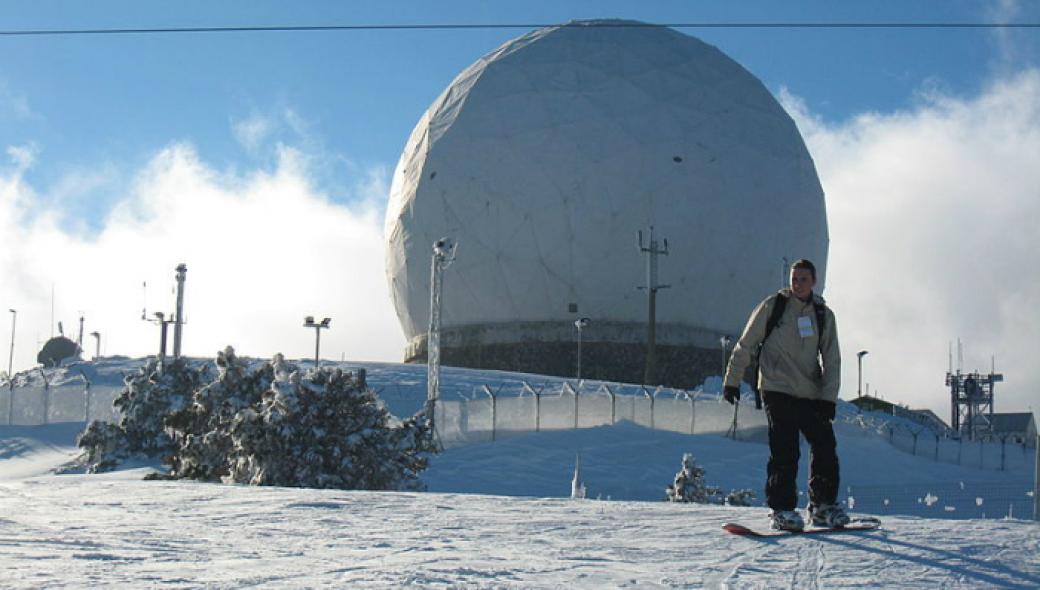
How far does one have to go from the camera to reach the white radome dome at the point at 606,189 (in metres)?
44.8

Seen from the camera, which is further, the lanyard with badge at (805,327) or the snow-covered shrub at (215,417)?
the snow-covered shrub at (215,417)

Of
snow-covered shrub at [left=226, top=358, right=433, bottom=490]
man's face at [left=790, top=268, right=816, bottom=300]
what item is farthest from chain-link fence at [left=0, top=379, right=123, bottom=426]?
man's face at [left=790, top=268, right=816, bottom=300]

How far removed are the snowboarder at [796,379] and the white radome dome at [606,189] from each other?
36.8 m

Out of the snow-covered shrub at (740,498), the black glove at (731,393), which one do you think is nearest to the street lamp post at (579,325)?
the snow-covered shrub at (740,498)

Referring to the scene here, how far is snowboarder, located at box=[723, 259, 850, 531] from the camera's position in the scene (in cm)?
→ 754

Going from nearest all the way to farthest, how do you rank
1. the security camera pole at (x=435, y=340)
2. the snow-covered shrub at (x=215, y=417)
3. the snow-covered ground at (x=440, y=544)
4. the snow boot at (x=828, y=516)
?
1. the snow-covered ground at (x=440, y=544)
2. the snow boot at (x=828, y=516)
3. the snow-covered shrub at (x=215, y=417)
4. the security camera pole at (x=435, y=340)

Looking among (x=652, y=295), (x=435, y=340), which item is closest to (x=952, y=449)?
(x=652, y=295)

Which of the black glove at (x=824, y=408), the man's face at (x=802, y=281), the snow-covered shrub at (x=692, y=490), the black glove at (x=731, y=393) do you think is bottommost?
the snow-covered shrub at (x=692, y=490)

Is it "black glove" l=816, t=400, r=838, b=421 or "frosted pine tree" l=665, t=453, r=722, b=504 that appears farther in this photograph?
"frosted pine tree" l=665, t=453, r=722, b=504

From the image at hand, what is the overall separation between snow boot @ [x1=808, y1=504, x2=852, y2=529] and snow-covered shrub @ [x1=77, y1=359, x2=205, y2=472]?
20690 millimetres

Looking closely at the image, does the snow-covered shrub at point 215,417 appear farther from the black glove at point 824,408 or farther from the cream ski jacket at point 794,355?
the black glove at point 824,408

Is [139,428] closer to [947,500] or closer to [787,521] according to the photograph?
[947,500]

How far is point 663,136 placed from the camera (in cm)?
4550

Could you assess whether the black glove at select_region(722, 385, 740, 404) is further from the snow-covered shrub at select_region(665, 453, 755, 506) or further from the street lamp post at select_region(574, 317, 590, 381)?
the street lamp post at select_region(574, 317, 590, 381)
